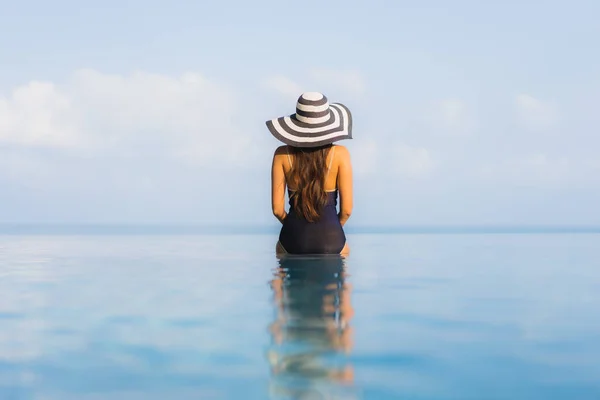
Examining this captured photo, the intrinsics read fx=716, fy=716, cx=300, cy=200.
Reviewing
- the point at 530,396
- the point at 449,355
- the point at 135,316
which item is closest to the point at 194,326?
the point at 135,316

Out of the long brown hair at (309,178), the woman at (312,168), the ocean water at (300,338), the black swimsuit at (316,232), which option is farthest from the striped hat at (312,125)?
the ocean water at (300,338)

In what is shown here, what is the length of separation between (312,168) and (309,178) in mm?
120

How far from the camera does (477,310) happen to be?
5.68 metres

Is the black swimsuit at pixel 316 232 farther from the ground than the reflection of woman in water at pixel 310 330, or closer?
farther from the ground

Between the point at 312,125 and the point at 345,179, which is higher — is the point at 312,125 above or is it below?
above

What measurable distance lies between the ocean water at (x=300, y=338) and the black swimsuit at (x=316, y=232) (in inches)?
11.9

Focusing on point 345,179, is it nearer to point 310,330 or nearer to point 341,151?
point 341,151

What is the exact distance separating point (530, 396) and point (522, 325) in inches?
77.0

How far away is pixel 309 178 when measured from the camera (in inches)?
322

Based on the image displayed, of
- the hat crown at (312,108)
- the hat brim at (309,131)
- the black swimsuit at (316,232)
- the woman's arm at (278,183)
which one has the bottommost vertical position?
the black swimsuit at (316,232)

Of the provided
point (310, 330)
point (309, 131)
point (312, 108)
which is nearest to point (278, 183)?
point (309, 131)

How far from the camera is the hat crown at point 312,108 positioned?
8.21 m

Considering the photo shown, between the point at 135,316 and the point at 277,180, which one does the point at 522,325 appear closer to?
the point at 135,316

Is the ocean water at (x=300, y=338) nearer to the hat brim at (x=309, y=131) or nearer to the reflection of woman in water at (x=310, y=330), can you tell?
the reflection of woman in water at (x=310, y=330)
